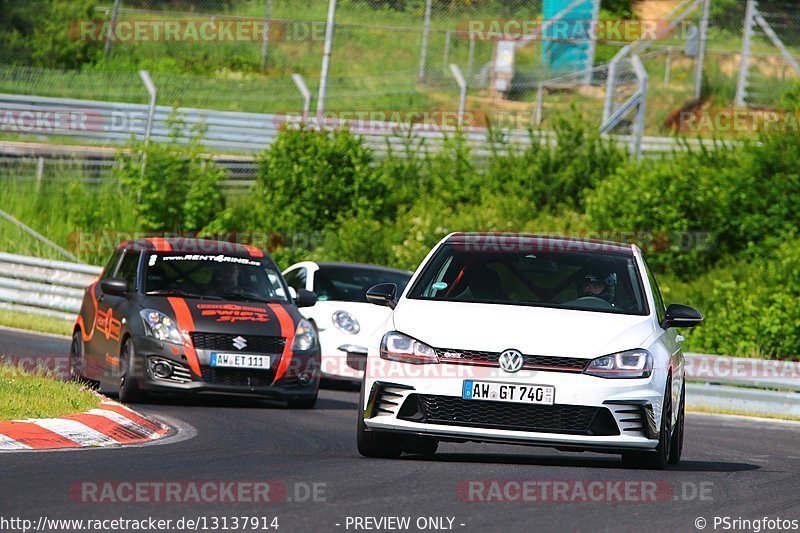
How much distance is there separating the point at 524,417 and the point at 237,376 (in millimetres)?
5655

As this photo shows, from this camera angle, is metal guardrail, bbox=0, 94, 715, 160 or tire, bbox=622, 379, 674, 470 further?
metal guardrail, bbox=0, 94, 715, 160

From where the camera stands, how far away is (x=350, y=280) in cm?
2058

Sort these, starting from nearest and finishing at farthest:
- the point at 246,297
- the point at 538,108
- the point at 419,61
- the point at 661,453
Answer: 1. the point at 661,453
2. the point at 246,297
3. the point at 538,108
4. the point at 419,61

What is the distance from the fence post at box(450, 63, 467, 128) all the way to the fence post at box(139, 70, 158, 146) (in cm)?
615

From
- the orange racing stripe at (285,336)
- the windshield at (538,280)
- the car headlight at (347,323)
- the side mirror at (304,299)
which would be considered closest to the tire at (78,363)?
the orange racing stripe at (285,336)

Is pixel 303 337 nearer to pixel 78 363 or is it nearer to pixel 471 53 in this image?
pixel 78 363

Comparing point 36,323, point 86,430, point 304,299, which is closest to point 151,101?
point 36,323

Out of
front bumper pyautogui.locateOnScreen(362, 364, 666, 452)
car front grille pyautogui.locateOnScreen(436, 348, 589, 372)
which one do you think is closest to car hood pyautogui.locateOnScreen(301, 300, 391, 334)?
front bumper pyautogui.locateOnScreen(362, 364, 666, 452)

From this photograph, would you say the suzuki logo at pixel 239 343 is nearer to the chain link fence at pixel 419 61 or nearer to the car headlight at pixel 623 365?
the car headlight at pixel 623 365

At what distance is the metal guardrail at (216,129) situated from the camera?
31.9 m

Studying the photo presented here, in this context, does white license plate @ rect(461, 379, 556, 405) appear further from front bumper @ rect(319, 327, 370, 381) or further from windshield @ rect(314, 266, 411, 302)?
windshield @ rect(314, 266, 411, 302)

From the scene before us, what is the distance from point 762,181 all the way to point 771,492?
1945cm

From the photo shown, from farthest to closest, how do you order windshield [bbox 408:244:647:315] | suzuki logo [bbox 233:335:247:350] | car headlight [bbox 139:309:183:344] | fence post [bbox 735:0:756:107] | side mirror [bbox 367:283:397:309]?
fence post [bbox 735:0:756:107] → suzuki logo [bbox 233:335:247:350] → car headlight [bbox 139:309:183:344] → side mirror [bbox 367:283:397:309] → windshield [bbox 408:244:647:315]

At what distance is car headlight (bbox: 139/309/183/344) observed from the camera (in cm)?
1447
